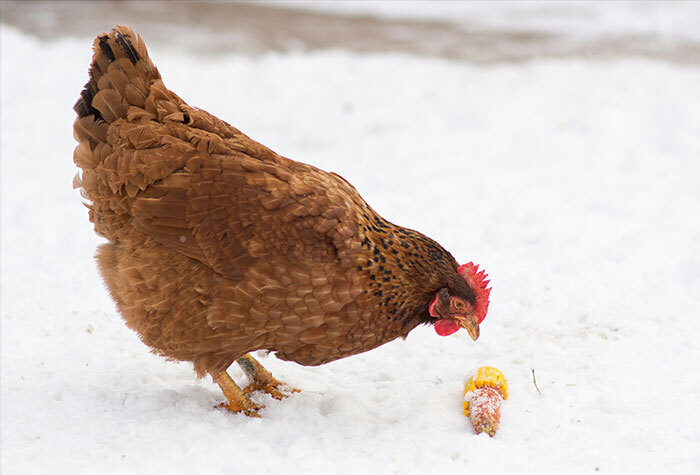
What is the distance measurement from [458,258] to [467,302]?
1.80 m

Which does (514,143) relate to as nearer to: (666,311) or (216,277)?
(666,311)

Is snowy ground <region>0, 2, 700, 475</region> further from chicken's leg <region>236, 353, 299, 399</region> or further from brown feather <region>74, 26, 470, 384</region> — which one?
brown feather <region>74, 26, 470, 384</region>

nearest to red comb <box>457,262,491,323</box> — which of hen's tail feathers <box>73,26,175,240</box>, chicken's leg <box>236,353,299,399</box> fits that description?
chicken's leg <box>236,353,299,399</box>

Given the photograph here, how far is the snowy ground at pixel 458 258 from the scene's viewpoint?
3.03 metres

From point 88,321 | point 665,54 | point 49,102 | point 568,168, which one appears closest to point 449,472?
point 88,321

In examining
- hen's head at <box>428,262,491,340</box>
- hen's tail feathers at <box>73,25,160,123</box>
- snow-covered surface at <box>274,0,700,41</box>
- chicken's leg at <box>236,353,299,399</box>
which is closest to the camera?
hen's head at <box>428,262,491,340</box>

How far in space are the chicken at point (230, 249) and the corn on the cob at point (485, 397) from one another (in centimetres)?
33

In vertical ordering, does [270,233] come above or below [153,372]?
above

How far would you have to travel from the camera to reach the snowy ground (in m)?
3.03

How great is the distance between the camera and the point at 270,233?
3035 mm

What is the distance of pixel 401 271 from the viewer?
3.14m

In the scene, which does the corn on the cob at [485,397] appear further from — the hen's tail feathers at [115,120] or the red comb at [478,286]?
the hen's tail feathers at [115,120]

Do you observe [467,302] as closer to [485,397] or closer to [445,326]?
[445,326]

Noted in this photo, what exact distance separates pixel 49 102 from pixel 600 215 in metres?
5.58
